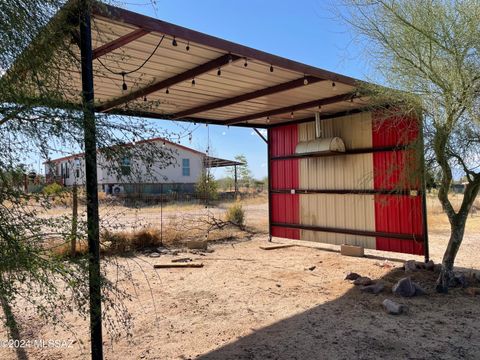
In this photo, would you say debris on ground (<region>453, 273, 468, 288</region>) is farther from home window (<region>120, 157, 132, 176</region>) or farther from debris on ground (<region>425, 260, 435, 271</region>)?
home window (<region>120, 157, 132, 176</region>)

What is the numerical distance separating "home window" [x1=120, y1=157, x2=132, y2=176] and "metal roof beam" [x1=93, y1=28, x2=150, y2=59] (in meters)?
1.71

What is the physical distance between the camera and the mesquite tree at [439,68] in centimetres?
431

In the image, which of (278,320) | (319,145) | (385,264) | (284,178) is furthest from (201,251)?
(278,320)

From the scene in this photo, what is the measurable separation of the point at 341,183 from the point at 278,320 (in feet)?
15.4

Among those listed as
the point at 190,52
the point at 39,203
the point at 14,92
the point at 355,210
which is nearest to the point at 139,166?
the point at 39,203

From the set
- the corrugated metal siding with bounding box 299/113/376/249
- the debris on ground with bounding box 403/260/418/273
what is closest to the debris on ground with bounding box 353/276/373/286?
the debris on ground with bounding box 403/260/418/273

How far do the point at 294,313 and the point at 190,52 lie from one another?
3.46 meters

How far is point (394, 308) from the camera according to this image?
14.0 ft

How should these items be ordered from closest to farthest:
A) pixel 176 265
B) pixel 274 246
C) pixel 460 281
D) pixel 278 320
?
pixel 278 320
pixel 460 281
pixel 176 265
pixel 274 246

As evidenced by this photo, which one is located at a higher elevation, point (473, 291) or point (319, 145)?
point (319, 145)

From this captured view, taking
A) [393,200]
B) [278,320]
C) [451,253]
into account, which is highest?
[393,200]

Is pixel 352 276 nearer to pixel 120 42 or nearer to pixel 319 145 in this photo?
pixel 319 145

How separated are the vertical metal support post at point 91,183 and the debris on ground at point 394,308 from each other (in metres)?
3.22

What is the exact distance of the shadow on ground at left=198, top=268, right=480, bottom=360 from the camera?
→ 3.31m
